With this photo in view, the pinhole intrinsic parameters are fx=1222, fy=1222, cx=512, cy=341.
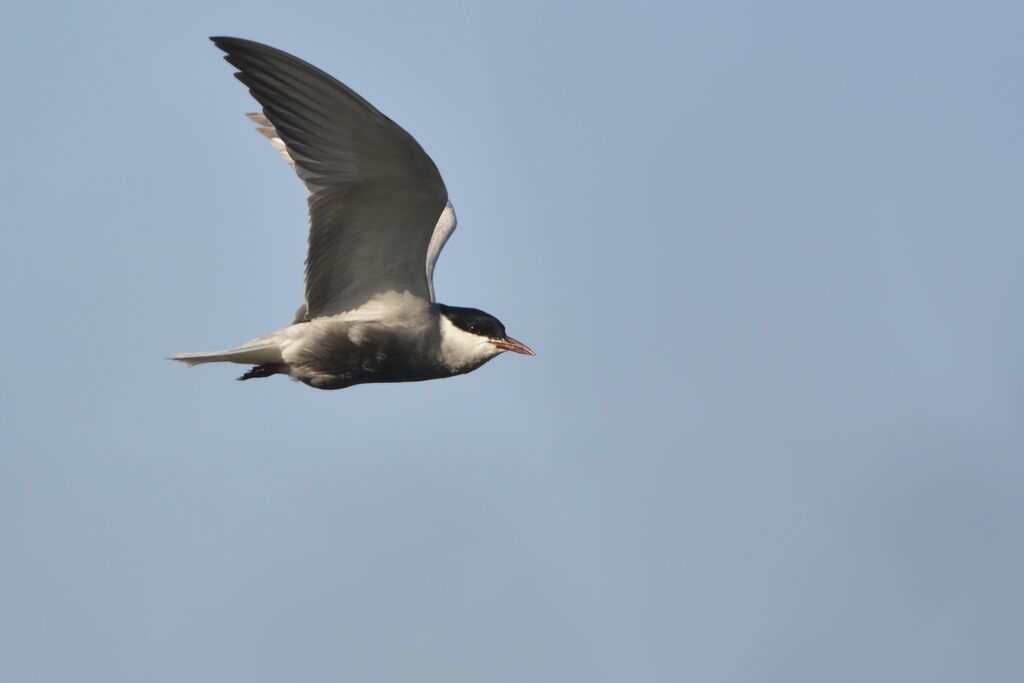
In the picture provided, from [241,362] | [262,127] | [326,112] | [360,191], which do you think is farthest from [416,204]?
[262,127]

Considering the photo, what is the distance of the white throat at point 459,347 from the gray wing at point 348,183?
1.18 feet

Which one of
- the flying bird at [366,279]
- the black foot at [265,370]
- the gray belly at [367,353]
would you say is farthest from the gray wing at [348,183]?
the black foot at [265,370]

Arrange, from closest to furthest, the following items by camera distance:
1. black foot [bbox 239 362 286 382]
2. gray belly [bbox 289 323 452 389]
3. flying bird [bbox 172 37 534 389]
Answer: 1. flying bird [bbox 172 37 534 389]
2. gray belly [bbox 289 323 452 389]
3. black foot [bbox 239 362 286 382]

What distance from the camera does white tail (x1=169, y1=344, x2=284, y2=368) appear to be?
9.44m

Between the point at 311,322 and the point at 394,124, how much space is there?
6.59ft

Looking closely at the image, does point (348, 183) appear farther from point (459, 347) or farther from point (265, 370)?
point (265, 370)

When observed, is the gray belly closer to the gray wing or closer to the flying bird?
the flying bird

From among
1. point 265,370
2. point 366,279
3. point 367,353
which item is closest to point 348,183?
point 366,279

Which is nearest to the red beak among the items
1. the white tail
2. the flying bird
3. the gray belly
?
the flying bird

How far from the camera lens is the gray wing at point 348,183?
337 inches

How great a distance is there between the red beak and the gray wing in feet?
2.26

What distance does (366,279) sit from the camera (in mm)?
9750

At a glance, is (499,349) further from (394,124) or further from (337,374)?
(394,124)

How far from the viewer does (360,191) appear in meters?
9.14
